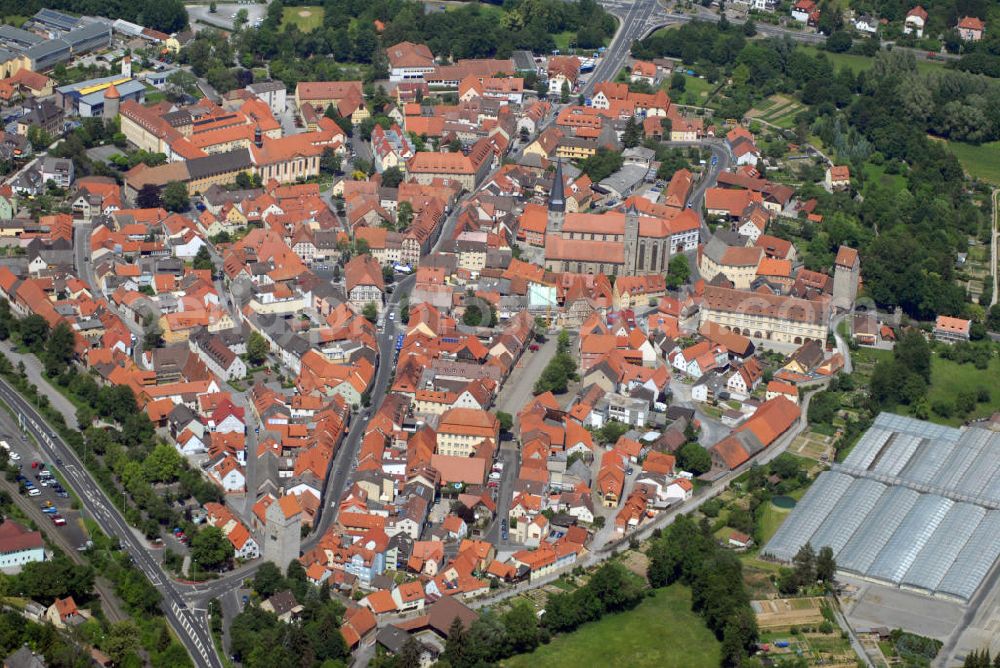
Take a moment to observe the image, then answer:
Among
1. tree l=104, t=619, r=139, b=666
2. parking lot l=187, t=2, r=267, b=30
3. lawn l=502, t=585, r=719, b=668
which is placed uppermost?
tree l=104, t=619, r=139, b=666

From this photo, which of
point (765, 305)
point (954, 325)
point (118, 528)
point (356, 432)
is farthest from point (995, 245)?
point (118, 528)

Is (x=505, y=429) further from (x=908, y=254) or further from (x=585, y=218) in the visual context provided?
(x=908, y=254)

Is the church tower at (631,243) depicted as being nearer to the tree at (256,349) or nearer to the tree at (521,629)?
the tree at (256,349)

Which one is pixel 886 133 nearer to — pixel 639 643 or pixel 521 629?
pixel 639 643

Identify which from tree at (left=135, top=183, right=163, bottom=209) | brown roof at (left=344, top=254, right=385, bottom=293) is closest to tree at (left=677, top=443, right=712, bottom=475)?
brown roof at (left=344, top=254, right=385, bottom=293)

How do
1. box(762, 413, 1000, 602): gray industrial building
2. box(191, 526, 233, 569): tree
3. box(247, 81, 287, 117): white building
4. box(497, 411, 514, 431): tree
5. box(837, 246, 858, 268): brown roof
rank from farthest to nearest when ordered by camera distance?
box(247, 81, 287, 117): white building < box(837, 246, 858, 268): brown roof < box(497, 411, 514, 431): tree < box(762, 413, 1000, 602): gray industrial building < box(191, 526, 233, 569): tree

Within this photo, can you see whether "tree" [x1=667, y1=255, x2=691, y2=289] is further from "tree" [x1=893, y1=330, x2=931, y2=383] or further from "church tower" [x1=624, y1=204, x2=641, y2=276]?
"tree" [x1=893, y1=330, x2=931, y2=383]
